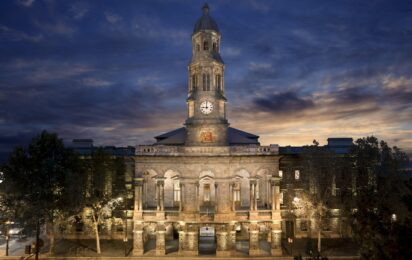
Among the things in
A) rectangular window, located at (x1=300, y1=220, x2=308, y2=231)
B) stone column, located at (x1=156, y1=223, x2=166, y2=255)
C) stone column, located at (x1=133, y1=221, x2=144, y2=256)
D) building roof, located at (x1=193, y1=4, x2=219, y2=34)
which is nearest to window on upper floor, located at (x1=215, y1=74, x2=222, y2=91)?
building roof, located at (x1=193, y1=4, x2=219, y2=34)

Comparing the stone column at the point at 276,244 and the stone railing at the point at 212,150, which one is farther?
the stone railing at the point at 212,150

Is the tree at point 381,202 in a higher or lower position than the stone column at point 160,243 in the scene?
higher

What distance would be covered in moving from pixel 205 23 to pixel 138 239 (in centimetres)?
3253

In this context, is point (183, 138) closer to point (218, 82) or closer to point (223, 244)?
point (218, 82)

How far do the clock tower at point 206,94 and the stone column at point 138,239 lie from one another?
13.5 m

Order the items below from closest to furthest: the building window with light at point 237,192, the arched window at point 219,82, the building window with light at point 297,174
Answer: the arched window at point 219,82 < the building window with light at point 237,192 < the building window with light at point 297,174

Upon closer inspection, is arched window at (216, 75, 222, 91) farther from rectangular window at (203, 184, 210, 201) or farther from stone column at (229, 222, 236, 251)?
stone column at (229, 222, 236, 251)

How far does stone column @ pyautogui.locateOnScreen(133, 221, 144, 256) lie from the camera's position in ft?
191

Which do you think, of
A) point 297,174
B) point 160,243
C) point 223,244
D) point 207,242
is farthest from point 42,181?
point 297,174

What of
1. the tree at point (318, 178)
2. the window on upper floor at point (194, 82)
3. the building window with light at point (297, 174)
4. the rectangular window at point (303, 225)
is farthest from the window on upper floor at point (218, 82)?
the rectangular window at point (303, 225)

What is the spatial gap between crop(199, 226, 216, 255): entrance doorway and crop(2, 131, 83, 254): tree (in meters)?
18.9

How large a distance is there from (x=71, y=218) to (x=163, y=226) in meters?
13.0

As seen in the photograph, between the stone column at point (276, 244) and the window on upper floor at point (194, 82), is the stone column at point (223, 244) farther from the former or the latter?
the window on upper floor at point (194, 82)

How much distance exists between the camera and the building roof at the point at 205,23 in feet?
207
